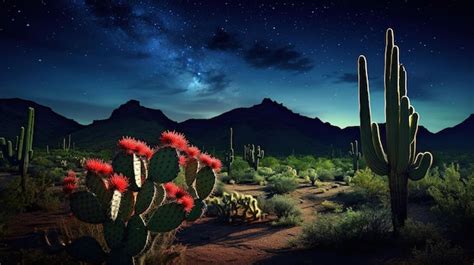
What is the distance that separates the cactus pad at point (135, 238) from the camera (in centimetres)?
464

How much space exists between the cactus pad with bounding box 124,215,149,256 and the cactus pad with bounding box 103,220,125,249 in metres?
0.09

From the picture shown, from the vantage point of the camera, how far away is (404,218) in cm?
909

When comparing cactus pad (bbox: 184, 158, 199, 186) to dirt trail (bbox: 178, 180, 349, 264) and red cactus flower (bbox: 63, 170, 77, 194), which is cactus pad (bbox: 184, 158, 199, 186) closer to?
red cactus flower (bbox: 63, 170, 77, 194)

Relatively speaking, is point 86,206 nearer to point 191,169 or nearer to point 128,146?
point 128,146

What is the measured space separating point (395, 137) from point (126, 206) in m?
7.06

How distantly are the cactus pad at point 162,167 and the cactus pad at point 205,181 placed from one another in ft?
3.32

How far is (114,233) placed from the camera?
4648mm

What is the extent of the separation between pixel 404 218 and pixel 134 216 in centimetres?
693

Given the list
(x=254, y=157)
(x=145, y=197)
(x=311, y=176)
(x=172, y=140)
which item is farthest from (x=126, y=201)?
(x=254, y=157)

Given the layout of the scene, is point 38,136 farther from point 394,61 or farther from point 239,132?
point 394,61

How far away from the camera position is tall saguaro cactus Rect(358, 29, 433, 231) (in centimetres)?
910

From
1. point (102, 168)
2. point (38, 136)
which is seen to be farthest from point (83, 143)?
point (102, 168)

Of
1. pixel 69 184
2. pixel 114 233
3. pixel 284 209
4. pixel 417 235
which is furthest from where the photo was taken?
pixel 284 209

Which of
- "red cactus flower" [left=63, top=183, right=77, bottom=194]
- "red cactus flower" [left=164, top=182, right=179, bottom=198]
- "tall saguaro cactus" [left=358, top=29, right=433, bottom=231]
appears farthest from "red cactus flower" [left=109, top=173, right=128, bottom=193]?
"tall saguaro cactus" [left=358, top=29, right=433, bottom=231]
